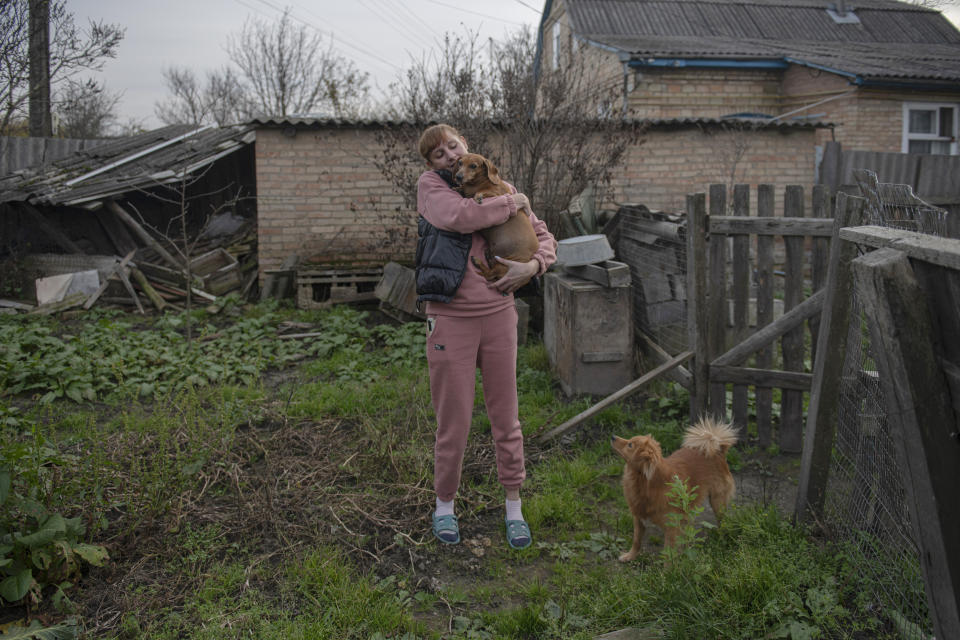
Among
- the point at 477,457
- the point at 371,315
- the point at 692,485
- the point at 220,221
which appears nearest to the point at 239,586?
the point at 477,457

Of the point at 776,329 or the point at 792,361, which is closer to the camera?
the point at 776,329

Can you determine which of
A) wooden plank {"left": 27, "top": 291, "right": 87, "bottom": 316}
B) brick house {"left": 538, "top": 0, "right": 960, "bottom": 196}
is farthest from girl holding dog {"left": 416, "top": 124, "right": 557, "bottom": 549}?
brick house {"left": 538, "top": 0, "right": 960, "bottom": 196}

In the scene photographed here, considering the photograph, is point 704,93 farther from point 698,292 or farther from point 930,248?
point 930,248

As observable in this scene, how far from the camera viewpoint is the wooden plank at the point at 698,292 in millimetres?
4395

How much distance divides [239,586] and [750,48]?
17.1 metres

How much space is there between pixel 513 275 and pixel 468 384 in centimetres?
54

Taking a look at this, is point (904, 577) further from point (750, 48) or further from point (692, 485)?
point (750, 48)

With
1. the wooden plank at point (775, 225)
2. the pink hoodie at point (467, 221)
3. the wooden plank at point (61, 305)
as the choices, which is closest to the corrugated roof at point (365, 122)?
the wooden plank at point (61, 305)

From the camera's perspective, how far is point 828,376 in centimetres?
300

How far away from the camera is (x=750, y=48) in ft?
53.1

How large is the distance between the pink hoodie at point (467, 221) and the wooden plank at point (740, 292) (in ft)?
6.73

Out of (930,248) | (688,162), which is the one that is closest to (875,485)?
(930,248)

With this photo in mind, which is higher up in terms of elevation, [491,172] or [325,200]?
[325,200]

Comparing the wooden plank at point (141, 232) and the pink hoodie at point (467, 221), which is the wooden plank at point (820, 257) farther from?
the wooden plank at point (141, 232)
